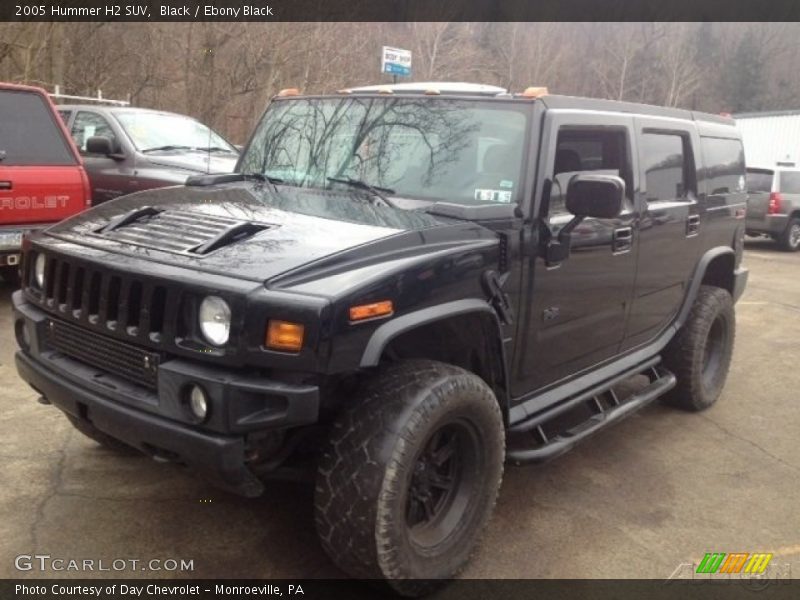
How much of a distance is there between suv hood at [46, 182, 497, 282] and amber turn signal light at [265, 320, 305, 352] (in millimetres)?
177

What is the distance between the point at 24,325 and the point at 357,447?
1.62 meters

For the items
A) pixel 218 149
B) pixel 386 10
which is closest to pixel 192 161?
pixel 218 149

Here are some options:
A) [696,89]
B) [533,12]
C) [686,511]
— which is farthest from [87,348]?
[696,89]

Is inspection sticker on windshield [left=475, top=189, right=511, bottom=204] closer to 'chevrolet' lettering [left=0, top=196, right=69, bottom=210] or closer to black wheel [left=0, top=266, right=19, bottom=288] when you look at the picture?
'chevrolet' lettering [left=0, top=196, right=69, bottom=210]

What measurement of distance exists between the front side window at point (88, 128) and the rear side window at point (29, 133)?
188 centimetres

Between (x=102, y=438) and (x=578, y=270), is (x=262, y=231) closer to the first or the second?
(x=102, y=438)

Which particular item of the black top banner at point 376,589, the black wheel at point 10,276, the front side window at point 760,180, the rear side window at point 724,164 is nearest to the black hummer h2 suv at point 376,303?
the black top banner at point 376,589

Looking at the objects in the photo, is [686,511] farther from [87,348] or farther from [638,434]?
[87,348]

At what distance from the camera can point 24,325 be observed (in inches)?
124

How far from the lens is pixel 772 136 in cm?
2839

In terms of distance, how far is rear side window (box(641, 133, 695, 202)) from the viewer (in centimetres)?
422

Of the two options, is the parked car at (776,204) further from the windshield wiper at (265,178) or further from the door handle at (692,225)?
the windshield wiper at (265,178)

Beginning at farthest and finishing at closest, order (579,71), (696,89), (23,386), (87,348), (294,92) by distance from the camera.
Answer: (696,89) → (579,71) → (23,386) → (294,92) → (87,348)
